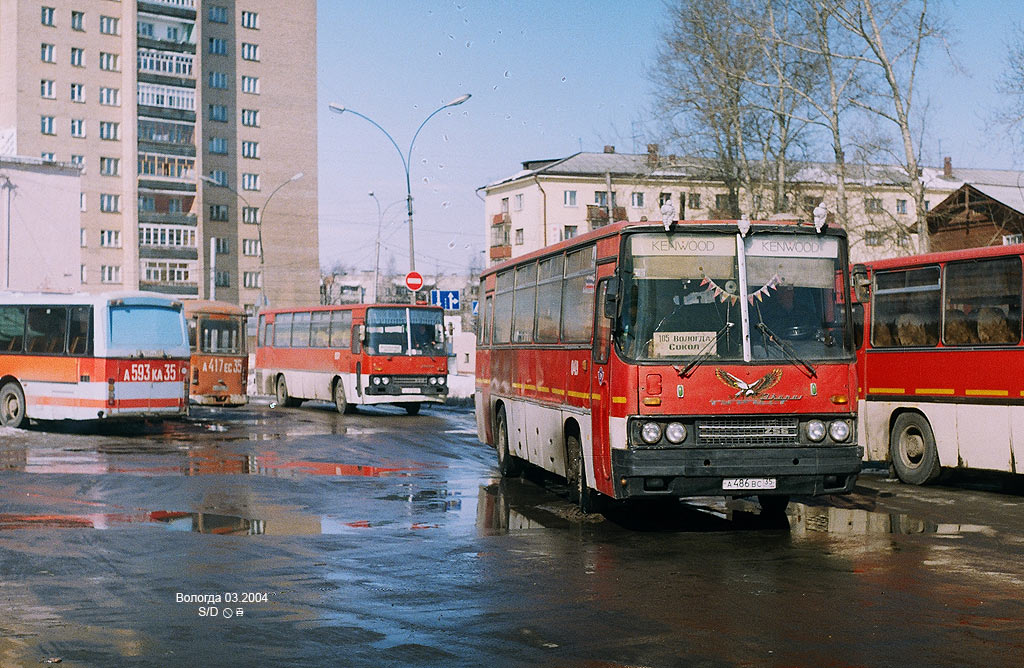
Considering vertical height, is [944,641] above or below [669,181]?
below

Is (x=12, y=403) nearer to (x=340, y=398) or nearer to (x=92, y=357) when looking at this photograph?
(x=92, y=357)

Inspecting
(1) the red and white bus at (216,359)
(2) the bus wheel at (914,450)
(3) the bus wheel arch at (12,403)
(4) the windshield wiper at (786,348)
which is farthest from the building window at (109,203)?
(4) the windshield wiper at (786,348)

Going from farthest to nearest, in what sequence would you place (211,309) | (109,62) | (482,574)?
(109,62) < (211,309) < (482,574)

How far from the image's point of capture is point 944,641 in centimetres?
743

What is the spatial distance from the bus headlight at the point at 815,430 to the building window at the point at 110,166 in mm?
85798

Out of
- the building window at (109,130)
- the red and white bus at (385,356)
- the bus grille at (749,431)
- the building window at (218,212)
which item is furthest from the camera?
the building window at (218,212)

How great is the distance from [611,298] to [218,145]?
8830 centimetres

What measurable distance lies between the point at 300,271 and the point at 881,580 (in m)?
93.3

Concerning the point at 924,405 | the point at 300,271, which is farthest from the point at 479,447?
the point at 300,271

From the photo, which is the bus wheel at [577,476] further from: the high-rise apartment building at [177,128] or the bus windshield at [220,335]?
the high-rise apartment building at [177,128]

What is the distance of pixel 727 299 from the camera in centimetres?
1174

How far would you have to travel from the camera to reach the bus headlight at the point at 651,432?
1150cm

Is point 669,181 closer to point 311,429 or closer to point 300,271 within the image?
point 311,429

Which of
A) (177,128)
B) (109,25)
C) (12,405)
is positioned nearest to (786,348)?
(12,405)
